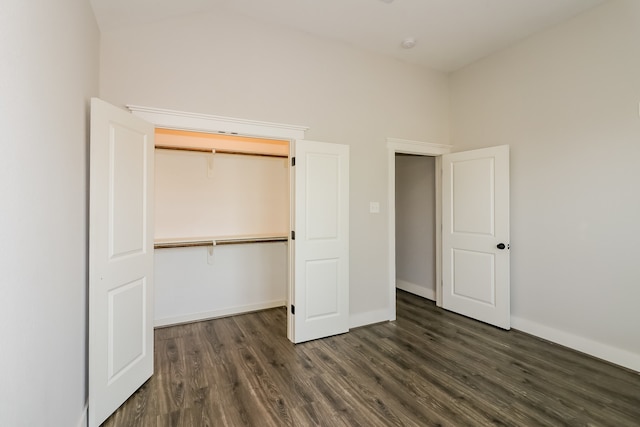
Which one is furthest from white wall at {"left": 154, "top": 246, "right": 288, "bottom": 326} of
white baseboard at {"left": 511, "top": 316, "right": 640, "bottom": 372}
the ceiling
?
white baseboard at {"left": 511, "top": 316, "right": 640, "bottom": 372}

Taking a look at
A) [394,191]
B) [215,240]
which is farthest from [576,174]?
[215,240]

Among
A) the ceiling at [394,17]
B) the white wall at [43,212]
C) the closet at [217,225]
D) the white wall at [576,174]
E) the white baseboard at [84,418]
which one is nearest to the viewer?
the white wall at [43,212]

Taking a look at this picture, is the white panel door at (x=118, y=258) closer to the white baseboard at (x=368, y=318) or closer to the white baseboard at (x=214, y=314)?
the white baseboard at (x=214, y=314)

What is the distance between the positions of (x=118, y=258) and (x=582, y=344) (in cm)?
412

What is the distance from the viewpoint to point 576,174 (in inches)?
116

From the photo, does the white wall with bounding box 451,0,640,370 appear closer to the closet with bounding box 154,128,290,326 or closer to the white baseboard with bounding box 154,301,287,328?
the closet with bounding box 154,128,290,326

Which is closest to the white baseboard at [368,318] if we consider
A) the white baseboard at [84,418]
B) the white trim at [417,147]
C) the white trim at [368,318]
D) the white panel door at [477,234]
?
the white trim at [368,318]

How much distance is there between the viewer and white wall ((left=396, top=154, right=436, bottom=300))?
14.8 feet

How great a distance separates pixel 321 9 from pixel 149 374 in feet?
11.6

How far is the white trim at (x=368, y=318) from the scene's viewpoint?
11.5 ft

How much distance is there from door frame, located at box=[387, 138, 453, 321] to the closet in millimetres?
1418

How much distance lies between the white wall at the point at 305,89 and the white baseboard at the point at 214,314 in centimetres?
125

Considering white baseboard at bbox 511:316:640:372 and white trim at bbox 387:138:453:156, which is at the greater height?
white trim at bbox 387:138:453:156

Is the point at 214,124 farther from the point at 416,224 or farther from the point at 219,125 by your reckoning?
the point at 416,224
